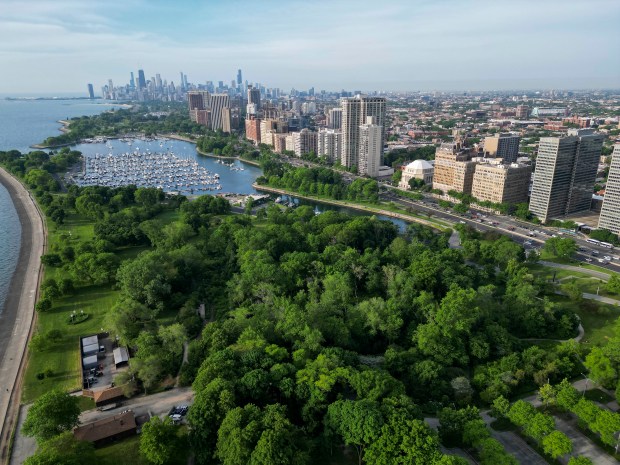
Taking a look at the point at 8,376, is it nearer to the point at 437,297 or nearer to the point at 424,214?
the point at 437,297

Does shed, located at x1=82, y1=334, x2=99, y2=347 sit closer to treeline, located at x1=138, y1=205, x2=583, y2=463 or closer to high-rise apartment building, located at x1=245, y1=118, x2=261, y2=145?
treeline, located at x1=138, y1=205, x2=583, y2=463

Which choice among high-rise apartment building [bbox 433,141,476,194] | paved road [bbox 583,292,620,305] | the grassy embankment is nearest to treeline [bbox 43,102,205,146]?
high-rise apartment building [bbox 433,141,476,194]

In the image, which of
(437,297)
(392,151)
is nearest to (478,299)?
(437,297)

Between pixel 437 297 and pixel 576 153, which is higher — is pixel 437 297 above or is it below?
below

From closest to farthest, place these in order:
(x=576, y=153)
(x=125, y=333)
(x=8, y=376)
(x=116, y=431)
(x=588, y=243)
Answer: (x=116, y=431) < (x=8, y=376) < (x=125, y=333) < (x=588, y=243) < (x=576, y=153)

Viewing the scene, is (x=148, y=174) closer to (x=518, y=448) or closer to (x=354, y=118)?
(x=354, y=118)

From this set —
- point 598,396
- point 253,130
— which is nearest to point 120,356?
point 598,396

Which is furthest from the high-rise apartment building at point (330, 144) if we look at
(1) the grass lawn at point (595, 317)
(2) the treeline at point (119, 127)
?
(1) the grass lawn at point (595, 317)
